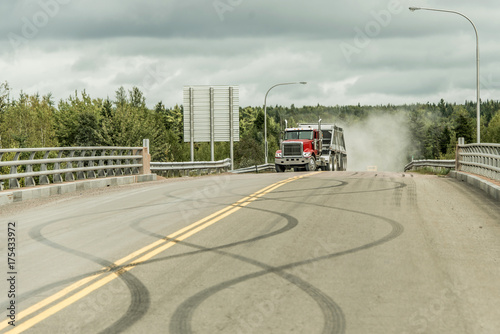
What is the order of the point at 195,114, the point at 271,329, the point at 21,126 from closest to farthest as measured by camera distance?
the point at 271,329, the point at 195,114, the point at 21,126

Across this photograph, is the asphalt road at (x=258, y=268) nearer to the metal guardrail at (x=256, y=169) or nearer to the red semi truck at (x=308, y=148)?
the red semi truck at (x=308, y=148)

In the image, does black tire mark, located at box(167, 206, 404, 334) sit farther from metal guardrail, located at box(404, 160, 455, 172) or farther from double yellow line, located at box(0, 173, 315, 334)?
metal guardrail, located at box(404, 160, 455, 172)

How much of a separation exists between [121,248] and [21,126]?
89142 millimetres

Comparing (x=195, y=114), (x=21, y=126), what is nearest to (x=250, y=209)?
(x=195, y=114)

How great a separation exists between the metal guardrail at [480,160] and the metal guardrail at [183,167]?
1363 cm

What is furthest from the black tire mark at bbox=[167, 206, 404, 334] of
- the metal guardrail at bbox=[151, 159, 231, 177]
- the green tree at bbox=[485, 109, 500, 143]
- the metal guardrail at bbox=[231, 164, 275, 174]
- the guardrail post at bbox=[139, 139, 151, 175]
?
the green tree at bbox=[485, 109, 500, 143]

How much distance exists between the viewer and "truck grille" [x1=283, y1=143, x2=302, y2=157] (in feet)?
123

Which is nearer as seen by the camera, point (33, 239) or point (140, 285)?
point (140, 285)

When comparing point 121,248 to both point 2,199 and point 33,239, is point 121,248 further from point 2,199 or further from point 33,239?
point 2,199

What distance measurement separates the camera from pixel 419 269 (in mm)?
7066

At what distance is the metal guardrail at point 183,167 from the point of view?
2955cm

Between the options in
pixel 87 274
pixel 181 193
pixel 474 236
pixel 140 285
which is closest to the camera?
pixel 140 285

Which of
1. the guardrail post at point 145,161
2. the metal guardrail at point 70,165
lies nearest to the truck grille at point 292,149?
the metal guardrail at point 70,165

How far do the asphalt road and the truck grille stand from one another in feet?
79.3
